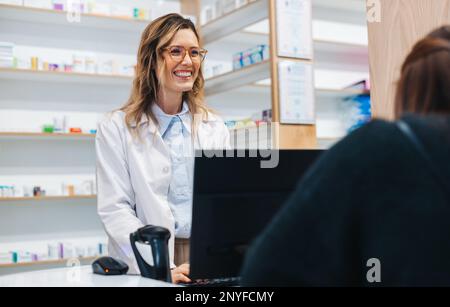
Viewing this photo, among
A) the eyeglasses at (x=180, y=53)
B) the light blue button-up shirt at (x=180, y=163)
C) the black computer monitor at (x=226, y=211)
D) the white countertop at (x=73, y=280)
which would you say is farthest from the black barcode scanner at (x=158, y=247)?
the eyeglasses at (x=180, y=53)

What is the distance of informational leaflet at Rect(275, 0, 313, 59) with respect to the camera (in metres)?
4.14

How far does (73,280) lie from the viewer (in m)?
1.50

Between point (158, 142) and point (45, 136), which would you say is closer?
point (158, 142)

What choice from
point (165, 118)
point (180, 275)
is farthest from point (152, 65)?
point (180, 275)

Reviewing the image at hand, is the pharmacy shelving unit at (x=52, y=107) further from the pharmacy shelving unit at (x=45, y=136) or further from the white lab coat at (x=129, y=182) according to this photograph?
the white lab coat at (x=129, y=182)

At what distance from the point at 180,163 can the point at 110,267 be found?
79cm

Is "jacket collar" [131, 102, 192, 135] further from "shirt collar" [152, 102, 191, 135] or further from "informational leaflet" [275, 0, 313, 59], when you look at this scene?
"informational leaflet" [275, 0, 313, 59]

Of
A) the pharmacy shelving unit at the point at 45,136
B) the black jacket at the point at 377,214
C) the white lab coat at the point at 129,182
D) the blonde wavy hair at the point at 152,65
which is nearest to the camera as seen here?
the black jacket at the point at 377,214

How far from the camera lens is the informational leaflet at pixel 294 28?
414cm

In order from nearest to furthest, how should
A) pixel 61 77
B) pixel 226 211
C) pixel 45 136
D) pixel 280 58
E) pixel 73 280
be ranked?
pixel 226 211 < pixel 73 280 < pixel 280 58 < pixel 45 136 < pixel 61 77

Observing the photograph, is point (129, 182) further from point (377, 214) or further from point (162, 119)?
point (377, 214)

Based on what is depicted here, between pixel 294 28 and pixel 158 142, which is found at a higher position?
pixel 294 28

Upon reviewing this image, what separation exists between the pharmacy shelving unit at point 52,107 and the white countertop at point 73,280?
2649mm
